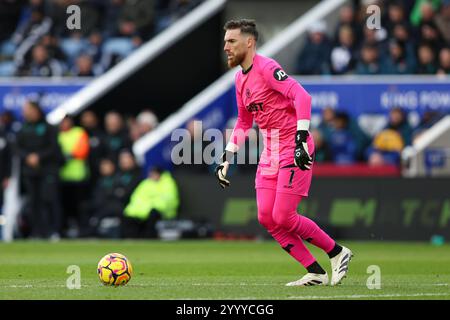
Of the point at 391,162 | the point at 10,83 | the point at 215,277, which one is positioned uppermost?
the point at 10,83

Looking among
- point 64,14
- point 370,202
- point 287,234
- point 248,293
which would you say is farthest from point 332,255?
point 64,14

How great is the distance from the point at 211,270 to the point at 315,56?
11.4m

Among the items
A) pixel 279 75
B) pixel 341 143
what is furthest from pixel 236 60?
pixel 341 143

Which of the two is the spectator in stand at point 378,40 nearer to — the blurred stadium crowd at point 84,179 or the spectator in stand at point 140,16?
the spectator in stand at point 140,16

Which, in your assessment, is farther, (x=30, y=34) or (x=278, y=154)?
(x=30, y=34)

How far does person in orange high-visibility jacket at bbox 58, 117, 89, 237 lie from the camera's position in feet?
72.5

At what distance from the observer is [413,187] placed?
20188 millimetres

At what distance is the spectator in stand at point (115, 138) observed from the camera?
72.0ft

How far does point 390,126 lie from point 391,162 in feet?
A: 2.28

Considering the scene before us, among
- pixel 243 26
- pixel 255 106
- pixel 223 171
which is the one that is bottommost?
pixel 223 171

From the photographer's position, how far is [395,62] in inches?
940

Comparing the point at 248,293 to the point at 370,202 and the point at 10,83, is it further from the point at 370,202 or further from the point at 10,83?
the point at 10,83

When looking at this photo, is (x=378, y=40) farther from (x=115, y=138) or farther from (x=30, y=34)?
(x=30, y=34)

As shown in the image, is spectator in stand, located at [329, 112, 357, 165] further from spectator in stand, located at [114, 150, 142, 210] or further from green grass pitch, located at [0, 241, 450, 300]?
spectator in stand, located at [114, 150, 142, 210]
